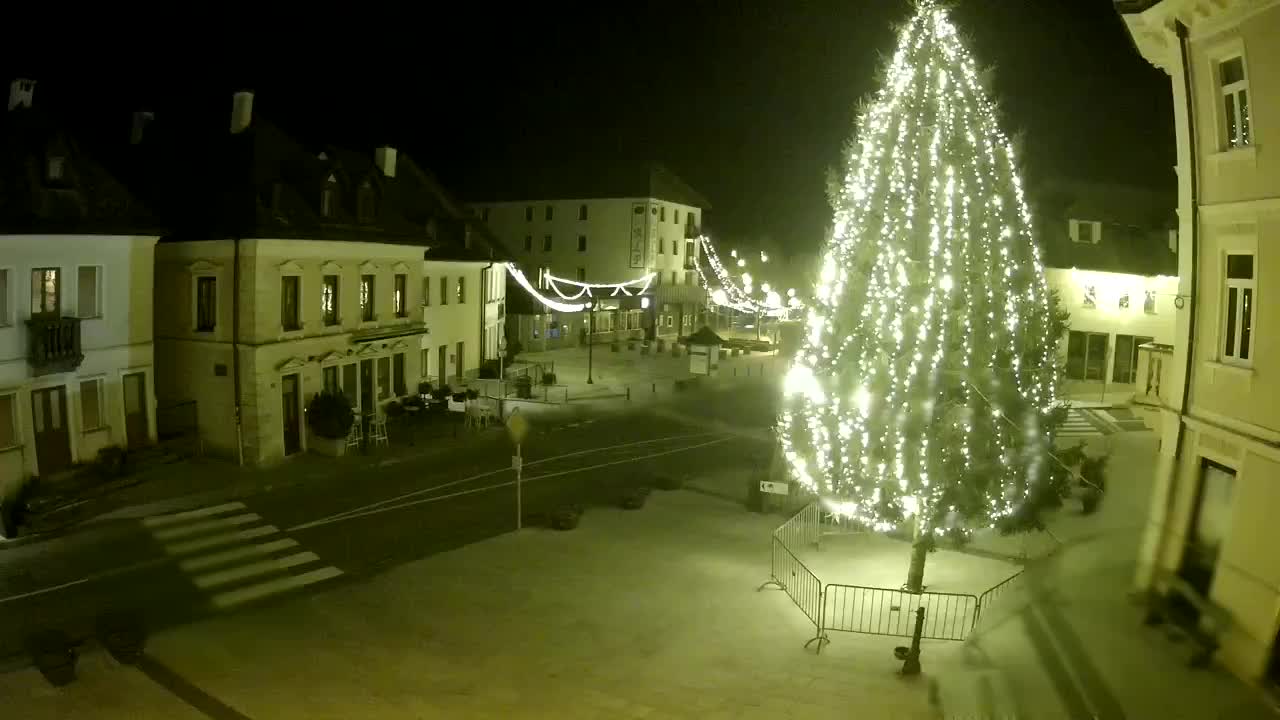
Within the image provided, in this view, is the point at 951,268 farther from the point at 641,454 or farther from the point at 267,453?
the point at 267,453

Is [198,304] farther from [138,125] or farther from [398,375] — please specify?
[138,125]

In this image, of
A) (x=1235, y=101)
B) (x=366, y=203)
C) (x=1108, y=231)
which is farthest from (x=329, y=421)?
(x=1108, y=231)

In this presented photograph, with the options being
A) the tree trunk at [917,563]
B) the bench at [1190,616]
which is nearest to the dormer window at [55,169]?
the tree trunk at [917,563]

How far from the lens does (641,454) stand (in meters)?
27.7

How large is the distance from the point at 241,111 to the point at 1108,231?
1408 inches

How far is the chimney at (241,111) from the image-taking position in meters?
28.2

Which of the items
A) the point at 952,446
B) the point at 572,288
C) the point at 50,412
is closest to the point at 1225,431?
the point at 952,446

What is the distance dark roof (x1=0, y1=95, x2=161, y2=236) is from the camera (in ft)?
67.3

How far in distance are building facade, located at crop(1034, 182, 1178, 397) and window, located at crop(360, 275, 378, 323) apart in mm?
28172

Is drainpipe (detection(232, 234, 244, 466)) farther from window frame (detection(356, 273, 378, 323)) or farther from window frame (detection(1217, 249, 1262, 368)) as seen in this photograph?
window frame (detection(1217, 249, 1262, 368))

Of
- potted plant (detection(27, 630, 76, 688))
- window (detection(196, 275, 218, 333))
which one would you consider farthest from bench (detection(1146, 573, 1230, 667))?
window (detection(196, 275, 218, 333))

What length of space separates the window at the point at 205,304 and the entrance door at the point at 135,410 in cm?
213

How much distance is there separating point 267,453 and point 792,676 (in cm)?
1758

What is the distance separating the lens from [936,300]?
40.8 feet
